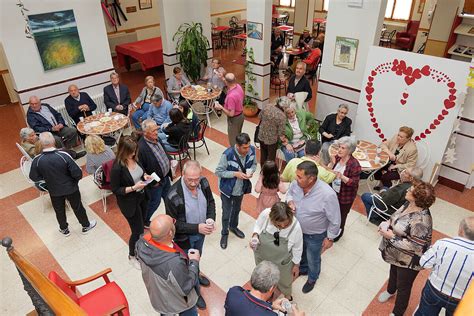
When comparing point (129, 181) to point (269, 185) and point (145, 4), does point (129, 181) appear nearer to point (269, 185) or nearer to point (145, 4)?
point (269, 185)

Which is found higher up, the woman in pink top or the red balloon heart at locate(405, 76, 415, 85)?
the red balloon heart at locate(405, 76, 415, 85)

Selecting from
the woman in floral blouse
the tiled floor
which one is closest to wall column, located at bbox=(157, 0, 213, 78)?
Result: the tiled floor

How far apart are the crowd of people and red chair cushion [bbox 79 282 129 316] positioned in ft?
1.16

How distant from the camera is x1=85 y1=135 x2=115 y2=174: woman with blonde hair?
450 centimetres

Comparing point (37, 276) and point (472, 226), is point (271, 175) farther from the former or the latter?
point (37, 276)

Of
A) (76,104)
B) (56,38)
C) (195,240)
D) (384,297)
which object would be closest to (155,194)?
(195,240)

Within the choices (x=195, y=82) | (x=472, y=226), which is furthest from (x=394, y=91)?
(x=195, y=82)

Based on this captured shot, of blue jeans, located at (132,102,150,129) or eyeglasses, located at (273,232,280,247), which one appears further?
blue jeans, located at (132,102,150,129)

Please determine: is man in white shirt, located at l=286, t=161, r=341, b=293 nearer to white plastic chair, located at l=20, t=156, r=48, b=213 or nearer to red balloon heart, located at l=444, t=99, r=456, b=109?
red balloon heart, located at l=444, t=99, r=456, b=109

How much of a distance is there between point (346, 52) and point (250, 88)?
2574mm

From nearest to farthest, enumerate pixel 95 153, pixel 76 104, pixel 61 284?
1. pixel 61 284
2. pixel 95 153
3. pixel 76 104

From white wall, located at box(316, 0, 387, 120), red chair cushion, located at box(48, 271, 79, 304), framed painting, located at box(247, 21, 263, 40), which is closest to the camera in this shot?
red chair cushion, located at box(48, 271, 79, 304)

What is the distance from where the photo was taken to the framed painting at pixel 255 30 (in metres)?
7.13

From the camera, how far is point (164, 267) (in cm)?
230
